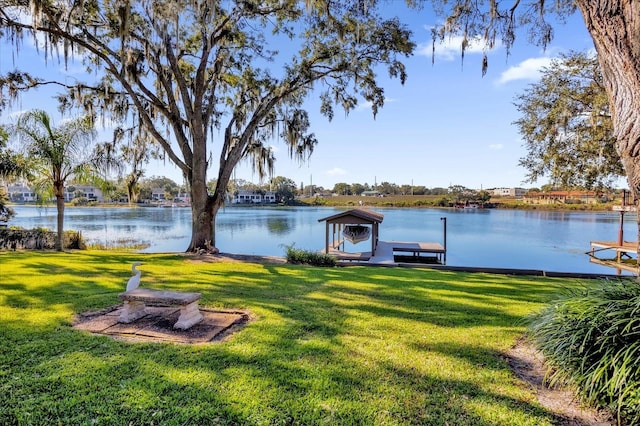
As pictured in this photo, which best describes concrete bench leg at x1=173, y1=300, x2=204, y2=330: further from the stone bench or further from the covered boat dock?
the covered boat dock

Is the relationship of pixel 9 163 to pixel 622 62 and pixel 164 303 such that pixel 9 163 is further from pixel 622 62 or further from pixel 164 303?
A: pixel 622 62

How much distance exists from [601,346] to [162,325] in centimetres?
424

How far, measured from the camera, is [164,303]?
3938 millimetres

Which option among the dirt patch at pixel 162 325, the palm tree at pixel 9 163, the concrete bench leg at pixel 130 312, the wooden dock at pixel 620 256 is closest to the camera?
the dirt patch at pixel 162 325

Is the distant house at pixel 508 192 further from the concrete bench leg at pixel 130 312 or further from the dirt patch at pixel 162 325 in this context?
the concrete bench leg at pixel 130 312

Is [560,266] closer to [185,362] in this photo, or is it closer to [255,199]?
[185,362]

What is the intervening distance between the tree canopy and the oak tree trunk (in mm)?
10291

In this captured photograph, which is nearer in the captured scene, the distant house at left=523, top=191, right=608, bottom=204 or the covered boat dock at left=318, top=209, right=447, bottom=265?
the covered boat dock at left=318, top=209, right=447, bottom=265

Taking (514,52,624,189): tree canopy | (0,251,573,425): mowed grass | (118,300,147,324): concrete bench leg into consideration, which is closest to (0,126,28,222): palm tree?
(0,251,573,425): mowed grass

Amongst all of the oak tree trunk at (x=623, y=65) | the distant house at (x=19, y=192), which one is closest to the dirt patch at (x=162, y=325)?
the oak tree trunk at (x=623, y=65)

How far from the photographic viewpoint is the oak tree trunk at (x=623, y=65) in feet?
8.26

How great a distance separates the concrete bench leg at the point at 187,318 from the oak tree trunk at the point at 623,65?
440 centimetres

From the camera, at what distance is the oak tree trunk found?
99.1 inches

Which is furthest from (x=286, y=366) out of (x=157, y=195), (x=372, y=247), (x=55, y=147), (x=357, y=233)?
(x=157, y=195)
